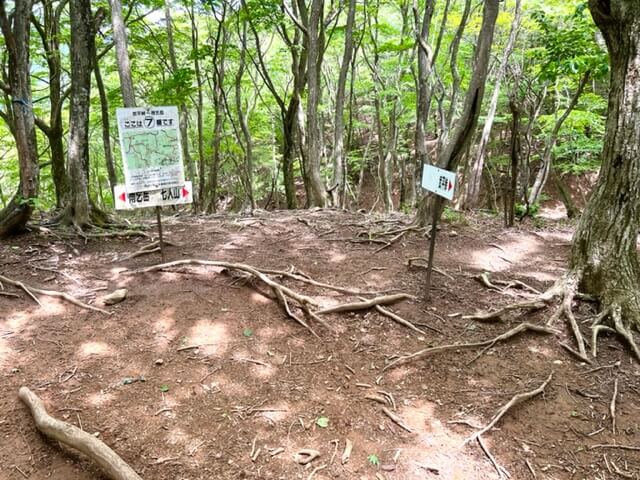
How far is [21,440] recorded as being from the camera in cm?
285

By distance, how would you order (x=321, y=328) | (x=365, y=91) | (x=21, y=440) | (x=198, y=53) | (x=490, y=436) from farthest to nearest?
(x=365, y=91) → (x=198, y=53) → (x=321, y=328) → (x=490, y=436) → (x=21, y=440)

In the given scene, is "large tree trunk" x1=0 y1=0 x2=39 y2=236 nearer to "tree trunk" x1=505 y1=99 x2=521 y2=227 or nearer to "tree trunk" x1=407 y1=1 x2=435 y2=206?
"tree trunk" x1=407 y1=1 x2=435 y2=206

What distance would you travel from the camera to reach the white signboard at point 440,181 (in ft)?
13.8

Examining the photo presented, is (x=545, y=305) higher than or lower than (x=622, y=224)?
lower

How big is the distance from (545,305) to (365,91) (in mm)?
15425

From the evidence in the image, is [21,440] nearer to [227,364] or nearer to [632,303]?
[227,364]

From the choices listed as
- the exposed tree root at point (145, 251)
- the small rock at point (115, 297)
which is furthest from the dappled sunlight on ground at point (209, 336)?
the exposed tree root at point (145, 251)

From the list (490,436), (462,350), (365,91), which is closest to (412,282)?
(462,350)

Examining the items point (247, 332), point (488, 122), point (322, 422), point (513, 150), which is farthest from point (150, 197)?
point (488, 122)

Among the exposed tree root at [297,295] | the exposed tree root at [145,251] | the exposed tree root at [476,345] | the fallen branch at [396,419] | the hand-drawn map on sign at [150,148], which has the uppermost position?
the hand-drawn map on sign at [150,148]

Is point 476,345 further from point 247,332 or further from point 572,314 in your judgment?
point 247,332

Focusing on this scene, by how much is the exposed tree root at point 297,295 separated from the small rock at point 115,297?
63 centimetres

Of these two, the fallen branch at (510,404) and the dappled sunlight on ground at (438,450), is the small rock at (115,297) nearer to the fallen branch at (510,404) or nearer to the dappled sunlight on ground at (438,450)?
the dappled sunlight on ground at (438,450)

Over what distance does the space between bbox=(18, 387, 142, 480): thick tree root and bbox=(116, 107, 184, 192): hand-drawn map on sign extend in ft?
8.88
